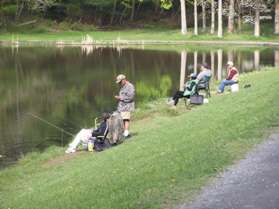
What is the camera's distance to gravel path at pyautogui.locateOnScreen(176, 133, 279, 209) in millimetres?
9359

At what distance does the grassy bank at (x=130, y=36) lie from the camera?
2645 inches

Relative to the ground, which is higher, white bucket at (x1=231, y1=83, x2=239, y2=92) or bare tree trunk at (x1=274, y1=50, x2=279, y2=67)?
white bucket at (x1=231, y1=83, x2=239, y2=92)

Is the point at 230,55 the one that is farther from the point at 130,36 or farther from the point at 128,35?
the point at 128,35

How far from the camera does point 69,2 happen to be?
89.9 metres

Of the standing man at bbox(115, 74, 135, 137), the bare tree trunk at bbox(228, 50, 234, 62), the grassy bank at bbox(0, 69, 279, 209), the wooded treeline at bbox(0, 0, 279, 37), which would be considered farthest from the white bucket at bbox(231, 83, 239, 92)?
the wooded treeline at bbox(0, 0, 279, 37)

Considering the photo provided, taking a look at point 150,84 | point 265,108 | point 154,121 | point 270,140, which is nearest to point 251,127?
point 270,140

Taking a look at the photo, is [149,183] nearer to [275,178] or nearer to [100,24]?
[275,178]

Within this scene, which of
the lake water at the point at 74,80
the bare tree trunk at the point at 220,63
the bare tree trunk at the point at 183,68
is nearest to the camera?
the lake water at the point at 74,80

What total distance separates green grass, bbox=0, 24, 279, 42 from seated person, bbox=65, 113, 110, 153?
4873cm

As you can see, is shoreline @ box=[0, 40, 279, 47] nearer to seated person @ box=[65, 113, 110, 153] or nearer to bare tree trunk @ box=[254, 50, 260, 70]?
bare tree trunk @ box=[254, 50, 260, 70]

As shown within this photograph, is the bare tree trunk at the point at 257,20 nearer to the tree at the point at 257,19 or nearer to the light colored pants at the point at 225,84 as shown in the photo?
the tree at the point at 257,19

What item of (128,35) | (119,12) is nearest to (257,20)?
(128,35)

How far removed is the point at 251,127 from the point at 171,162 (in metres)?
3.38

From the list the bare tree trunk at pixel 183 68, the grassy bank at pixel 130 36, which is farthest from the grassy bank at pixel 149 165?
the grassy bank at pixel 130 36
